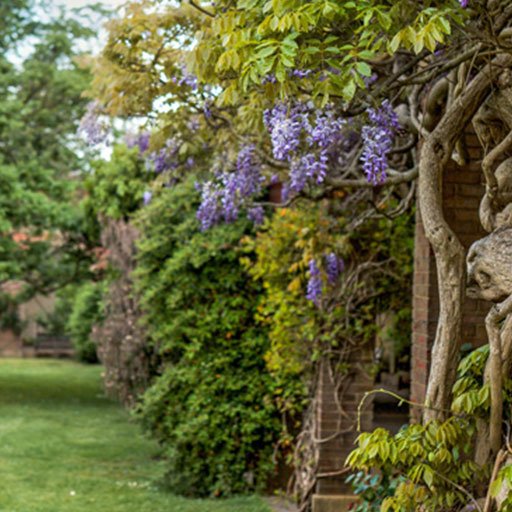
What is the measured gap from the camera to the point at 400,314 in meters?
8.78

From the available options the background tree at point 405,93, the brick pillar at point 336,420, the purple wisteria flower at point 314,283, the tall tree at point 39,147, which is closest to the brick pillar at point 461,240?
the background tree at point 405,93

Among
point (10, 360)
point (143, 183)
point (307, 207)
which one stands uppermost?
point (143, 183)

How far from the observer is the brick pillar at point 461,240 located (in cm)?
630

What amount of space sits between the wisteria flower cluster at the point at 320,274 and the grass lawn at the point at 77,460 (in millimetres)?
2259

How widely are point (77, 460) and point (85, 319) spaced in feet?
52.5

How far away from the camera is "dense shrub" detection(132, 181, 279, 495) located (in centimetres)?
987

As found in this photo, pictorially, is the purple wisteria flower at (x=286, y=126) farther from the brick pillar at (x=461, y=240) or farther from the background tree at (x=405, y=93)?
the brick pillar at (x=461, y=240)

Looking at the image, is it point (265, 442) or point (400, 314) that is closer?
point (400, 314)

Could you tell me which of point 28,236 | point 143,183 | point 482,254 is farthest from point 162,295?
point 28,236

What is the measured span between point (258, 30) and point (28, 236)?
50.3ft

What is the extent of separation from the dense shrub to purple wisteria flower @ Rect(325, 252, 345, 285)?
1666 mm

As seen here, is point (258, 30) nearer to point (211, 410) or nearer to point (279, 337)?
point (279, 337)

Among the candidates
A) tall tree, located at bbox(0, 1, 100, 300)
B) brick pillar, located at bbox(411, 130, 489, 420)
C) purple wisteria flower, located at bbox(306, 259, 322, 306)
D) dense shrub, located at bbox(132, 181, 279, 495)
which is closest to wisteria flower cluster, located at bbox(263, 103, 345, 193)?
brick pillar, located at bbox(411, 130, 489, 420)

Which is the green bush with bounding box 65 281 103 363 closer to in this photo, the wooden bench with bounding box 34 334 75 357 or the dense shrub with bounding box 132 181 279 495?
the wooden bench with bounding box 34 334 75 357
